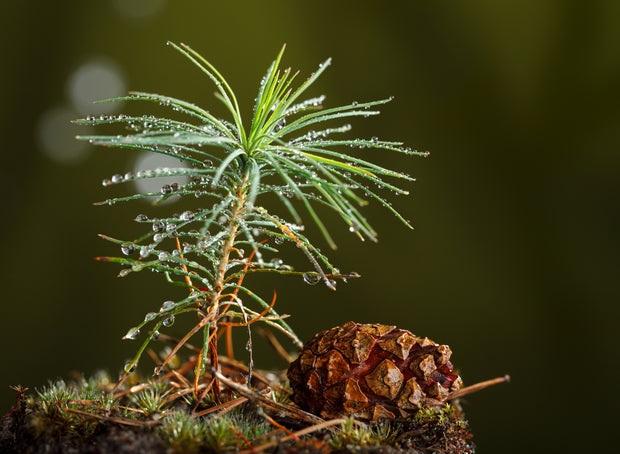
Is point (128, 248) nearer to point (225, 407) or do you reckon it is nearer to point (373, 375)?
point (225, 407)

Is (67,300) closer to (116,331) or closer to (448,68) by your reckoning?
(116,331)

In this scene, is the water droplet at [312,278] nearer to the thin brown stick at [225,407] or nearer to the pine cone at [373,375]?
the pine cone at [373,375]

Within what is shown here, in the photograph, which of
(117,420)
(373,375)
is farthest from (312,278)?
(117,420)

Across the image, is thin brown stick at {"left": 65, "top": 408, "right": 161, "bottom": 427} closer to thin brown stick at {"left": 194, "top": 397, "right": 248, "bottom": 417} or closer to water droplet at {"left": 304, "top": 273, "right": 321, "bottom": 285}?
thin brown stick at {"left": 194, "top": 397, "right": 248, "bottom": 417}

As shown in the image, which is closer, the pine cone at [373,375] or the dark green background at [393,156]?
the pine cone at [373,375]

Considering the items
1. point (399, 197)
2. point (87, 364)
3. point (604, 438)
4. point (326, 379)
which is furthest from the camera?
point (87, 364)

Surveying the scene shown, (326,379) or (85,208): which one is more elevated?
(85,208)

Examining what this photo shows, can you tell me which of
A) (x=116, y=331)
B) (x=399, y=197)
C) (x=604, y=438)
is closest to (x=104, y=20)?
(x=116, y=331)

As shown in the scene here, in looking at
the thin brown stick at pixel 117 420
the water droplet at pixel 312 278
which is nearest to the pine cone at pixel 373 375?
the water droplet at pixel 312 278
